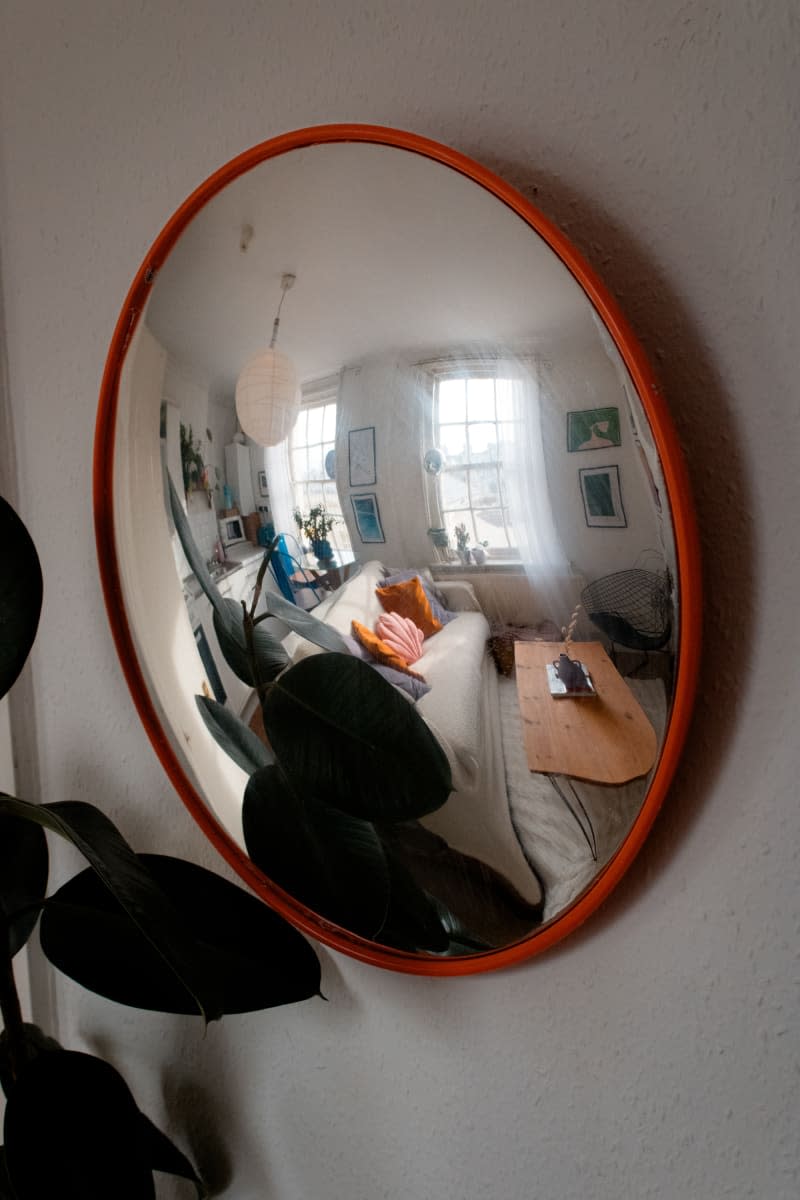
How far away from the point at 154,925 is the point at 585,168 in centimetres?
56

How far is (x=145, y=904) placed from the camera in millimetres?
334

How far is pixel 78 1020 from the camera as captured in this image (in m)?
0.79

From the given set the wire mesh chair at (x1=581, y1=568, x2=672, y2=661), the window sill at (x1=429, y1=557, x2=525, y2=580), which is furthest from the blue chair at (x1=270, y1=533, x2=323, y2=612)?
the wire mesh chair at (x1=581, y1=568, x2=672, y2=661)

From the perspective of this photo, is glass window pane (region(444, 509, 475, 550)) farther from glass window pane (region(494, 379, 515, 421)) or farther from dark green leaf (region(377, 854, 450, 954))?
dark green leaf (region(377, 854, 450, 954))

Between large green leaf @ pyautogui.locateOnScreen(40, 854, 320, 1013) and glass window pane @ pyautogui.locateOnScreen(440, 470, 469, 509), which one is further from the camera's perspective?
large green leaf @ pyautogui.locateOnScreen(40, 854, 320, 1013)

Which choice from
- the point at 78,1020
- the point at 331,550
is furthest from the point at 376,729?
the point at 78,1020

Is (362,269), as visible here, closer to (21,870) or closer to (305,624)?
(305,624)

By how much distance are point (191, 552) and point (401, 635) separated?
0.23 meters

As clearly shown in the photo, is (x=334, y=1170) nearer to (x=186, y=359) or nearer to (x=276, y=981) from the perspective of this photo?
(x=276, y=981)

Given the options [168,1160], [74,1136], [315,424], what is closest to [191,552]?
[315,424]

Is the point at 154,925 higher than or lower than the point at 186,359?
lower

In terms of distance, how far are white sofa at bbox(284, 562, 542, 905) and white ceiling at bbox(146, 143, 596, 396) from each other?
0.56 ft

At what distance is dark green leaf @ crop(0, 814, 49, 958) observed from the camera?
1.85ft

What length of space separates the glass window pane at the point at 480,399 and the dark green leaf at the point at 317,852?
1.11ft
